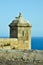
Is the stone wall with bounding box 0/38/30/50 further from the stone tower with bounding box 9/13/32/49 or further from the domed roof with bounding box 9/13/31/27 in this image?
the domed roof with bounding box 9/13/31/27

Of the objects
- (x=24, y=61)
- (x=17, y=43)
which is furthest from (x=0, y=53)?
(x=17, y=43)

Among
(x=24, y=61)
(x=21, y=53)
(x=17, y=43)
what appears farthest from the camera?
(x=17, y=43)

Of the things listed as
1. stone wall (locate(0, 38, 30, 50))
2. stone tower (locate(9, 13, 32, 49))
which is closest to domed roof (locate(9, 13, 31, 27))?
stone tower (locate(9, 13, 32, 49))

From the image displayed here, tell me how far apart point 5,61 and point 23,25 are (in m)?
11.0

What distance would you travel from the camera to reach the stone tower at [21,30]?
45.3ft

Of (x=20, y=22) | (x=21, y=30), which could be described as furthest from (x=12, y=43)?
(x=20, y=22)

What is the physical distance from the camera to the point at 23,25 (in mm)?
13781

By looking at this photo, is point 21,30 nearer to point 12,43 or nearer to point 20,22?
point 20,22

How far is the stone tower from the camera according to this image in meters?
13.8

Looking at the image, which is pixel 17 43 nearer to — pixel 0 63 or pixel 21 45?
pixel 21 45

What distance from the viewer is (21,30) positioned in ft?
45.4

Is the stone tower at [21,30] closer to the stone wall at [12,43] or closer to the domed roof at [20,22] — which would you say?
the domed roof at [20,22]

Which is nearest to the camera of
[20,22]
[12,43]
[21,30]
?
[12,43]

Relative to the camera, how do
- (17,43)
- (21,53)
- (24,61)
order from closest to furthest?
(24,61), (21,53), (17,43)
